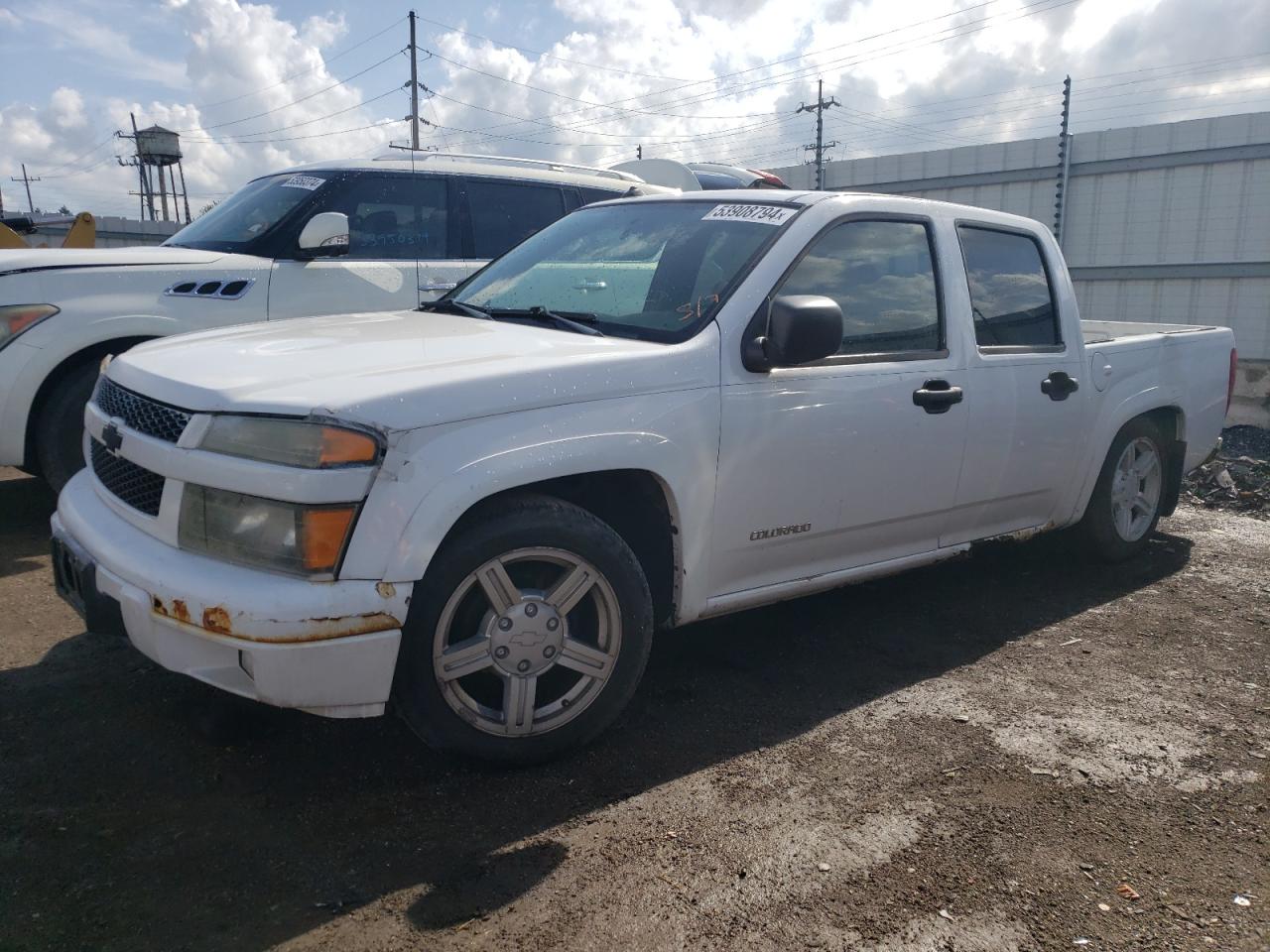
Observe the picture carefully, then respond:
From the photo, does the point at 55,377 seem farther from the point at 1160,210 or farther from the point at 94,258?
the point at 1160,210

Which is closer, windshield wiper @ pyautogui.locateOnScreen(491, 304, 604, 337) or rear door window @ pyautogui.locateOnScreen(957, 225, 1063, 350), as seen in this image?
windshield wiper @ pyautogui.locateOnScreen(491, 304, 604, 337)

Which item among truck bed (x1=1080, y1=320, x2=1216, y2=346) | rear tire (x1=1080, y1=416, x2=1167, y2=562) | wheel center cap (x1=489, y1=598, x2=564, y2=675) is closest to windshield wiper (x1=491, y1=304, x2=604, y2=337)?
wheel center cap (x1=489, y1=598, x2=564, y2=675)

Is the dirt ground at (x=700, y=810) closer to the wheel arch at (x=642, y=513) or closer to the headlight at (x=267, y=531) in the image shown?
the wheel arch at (x=642, y=513)

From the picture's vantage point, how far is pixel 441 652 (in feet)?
9.33

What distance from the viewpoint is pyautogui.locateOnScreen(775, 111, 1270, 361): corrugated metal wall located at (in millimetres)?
10547

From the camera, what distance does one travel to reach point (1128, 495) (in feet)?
18.0

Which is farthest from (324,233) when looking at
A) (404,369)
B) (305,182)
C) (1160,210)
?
(1160,210)

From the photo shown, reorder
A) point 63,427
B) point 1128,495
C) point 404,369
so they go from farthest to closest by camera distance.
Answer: point 1128,495 < point 63,427 < point 404,369

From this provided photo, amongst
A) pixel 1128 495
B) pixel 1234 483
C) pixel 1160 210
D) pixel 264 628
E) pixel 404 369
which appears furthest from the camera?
pixel 1160 210

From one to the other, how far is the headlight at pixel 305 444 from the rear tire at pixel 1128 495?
12.9 ft

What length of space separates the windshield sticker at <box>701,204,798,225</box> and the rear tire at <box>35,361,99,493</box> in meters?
3.28

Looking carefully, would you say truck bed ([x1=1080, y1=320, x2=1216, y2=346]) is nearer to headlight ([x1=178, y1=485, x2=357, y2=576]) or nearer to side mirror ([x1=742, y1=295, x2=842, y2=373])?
side mirror ([x1=742, y1=295, x2=842, y2=373])

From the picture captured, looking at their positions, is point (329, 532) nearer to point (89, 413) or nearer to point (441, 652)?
point (441, 652)

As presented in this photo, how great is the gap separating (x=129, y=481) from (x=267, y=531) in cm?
69
